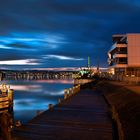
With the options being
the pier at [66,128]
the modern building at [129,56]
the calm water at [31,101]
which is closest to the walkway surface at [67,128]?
the pier at [66,128]

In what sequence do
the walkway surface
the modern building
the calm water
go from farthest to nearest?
the modern building
the calm water
the walkway surface

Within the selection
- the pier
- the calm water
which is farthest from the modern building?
the pier

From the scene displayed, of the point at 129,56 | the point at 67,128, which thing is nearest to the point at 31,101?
the point at 67,128

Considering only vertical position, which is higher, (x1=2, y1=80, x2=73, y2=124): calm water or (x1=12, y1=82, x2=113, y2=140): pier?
(x1=12, y1=82, x2=113, y2=140): pier

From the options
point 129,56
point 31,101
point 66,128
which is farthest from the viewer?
point 129,56

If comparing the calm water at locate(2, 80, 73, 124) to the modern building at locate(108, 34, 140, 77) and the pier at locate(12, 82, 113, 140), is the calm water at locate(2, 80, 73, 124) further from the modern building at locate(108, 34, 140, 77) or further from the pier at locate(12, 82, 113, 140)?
the modern building at locate(108, 34, 140, 77)

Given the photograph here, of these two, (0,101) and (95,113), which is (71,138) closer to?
(95,113)

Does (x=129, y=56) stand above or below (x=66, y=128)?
above

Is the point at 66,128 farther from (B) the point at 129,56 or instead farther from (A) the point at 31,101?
(B) the point at 129,56

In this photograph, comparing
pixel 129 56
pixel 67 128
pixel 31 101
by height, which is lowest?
pixel 31 101

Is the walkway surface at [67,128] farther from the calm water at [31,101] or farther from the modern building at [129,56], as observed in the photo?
the modern building at [129,56]

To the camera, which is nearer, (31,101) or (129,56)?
(31,101)

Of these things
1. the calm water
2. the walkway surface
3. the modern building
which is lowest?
the calm water

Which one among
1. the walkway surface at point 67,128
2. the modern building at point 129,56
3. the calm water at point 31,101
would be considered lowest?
the calm water at point 31,101
